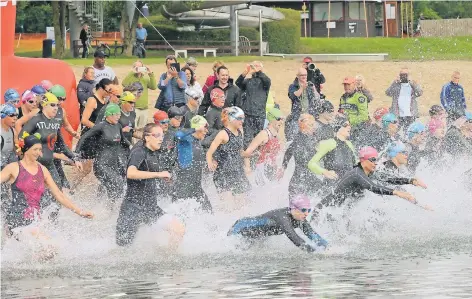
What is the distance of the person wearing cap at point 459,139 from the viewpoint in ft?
59.5

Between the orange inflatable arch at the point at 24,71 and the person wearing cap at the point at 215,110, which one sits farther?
the orange inflatable arch at the point at 24,71

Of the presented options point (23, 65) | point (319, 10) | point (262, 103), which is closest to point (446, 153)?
point (262, 103)

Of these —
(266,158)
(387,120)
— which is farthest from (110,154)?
(387,120)

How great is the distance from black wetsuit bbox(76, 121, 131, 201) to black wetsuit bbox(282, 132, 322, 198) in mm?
2073

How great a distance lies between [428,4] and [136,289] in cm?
6728

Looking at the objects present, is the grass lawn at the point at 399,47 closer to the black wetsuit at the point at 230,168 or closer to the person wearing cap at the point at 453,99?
the person wearing cap at the point at 453,99

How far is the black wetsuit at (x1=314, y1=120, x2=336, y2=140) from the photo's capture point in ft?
49.5

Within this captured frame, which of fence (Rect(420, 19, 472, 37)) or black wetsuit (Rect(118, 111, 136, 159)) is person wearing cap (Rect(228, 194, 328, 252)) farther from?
fence (Rect(420, 19, 472, 37))

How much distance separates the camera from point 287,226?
41.0 feet

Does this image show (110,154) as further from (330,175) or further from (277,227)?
(277,227)

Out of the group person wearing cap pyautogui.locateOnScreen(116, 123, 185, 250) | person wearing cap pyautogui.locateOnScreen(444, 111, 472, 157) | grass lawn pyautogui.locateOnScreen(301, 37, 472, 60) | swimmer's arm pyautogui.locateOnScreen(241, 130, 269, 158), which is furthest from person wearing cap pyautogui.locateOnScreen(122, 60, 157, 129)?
grass lawn pyautogui.locateOnScreen(301, 37, 472, 60)

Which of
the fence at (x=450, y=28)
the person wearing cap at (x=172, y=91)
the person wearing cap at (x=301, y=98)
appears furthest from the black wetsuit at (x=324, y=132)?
the fence at (x=450, y=28)

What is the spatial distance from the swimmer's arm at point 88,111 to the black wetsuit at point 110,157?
1496mm

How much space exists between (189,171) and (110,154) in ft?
5.75
